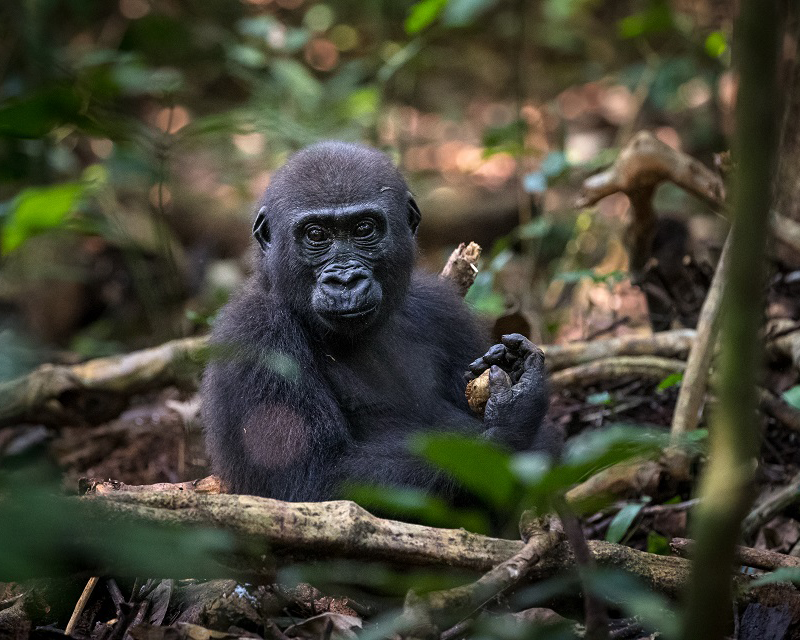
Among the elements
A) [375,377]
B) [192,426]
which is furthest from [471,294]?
[192,426]

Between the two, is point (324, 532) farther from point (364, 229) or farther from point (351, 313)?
point (364, 229)

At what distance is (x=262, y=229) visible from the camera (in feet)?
16.2

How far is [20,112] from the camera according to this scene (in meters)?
2.41

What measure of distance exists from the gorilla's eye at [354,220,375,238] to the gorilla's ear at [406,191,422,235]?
43cm

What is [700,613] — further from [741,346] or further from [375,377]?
[375,377]

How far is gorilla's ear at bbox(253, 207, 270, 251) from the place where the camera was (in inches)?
194

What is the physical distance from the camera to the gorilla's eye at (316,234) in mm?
4703

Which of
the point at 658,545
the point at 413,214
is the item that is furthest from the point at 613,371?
the point at 413,214

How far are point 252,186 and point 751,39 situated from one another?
1147 centimetres

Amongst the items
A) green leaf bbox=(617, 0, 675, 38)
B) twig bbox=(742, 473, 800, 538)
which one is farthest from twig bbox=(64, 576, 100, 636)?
green leaf bbox=(617, 0, 675, 38)

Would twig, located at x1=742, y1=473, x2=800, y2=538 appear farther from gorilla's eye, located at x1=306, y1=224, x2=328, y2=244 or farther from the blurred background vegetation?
gorilla's eye, located at x1=306, y1=224, x2=328, y2=244

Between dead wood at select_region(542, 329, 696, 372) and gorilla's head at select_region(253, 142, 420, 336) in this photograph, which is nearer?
gorilla's head at select_region(253, 142, 420, 336)

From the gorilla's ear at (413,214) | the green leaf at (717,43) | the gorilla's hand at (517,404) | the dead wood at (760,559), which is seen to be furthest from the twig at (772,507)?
the green leaf at (717,43)

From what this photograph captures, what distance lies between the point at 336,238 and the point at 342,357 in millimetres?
639
